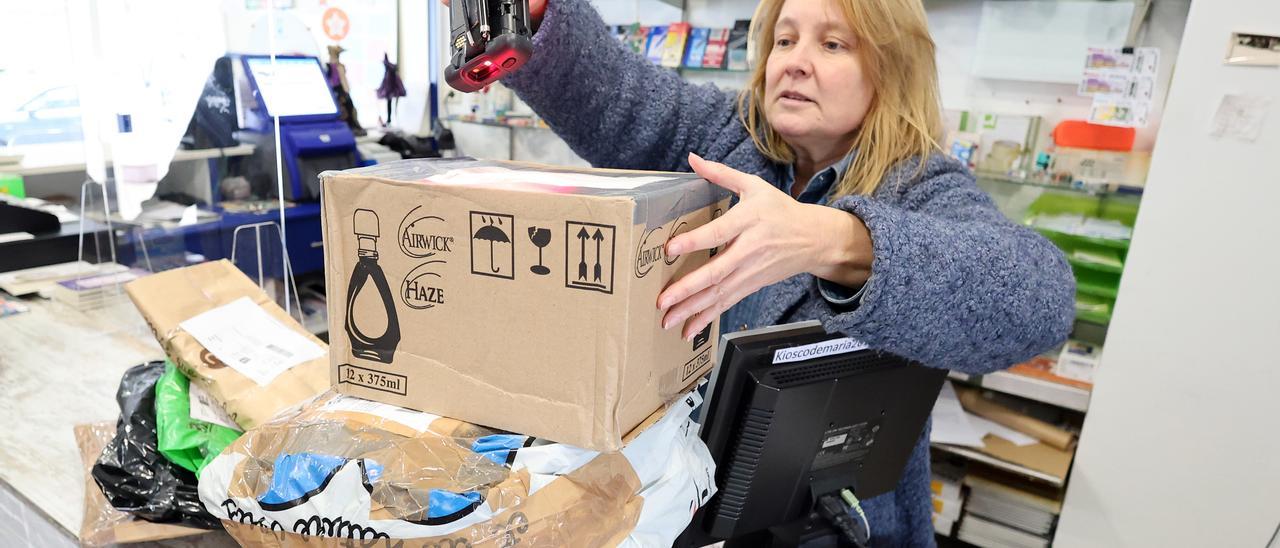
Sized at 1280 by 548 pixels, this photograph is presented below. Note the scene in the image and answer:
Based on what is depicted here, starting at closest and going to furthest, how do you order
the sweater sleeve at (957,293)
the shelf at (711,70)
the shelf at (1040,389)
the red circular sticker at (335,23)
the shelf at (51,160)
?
the sweater sleeve at (957,293), the shelf at (51,160), the shelf at (1040,389), the shelf at (711,70), the red circular sticker at (335,23)

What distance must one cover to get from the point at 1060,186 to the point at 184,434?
213 centimetres

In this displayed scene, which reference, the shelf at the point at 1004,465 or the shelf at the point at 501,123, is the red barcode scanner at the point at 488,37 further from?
the shelf at the point at 501,123

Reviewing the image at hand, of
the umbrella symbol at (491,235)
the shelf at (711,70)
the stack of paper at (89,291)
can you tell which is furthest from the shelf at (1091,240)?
the stack of paper at (89,291)

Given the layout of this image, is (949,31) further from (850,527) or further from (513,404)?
(513,404)

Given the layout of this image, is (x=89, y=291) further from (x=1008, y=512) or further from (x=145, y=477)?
(x=1008, y=512)

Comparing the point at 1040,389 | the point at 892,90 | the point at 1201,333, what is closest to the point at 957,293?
the point at 892,90

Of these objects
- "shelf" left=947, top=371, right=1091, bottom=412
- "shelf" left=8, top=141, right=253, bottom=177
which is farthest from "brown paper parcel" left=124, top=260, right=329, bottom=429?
"shelf" left=947, top=371, right=1091, bottom=412

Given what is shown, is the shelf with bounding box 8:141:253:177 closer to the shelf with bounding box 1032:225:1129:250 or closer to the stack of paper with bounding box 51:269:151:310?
the stack of paper with bounding box 51:269:151:310

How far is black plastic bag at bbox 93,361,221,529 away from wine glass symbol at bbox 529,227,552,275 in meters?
0.69

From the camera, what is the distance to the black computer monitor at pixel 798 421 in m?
0.87

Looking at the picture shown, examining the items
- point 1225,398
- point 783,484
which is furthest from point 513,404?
point 1225,398

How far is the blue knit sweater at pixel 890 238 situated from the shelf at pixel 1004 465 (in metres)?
0.94

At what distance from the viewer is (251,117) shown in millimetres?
2406

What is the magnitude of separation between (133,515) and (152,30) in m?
1.32
